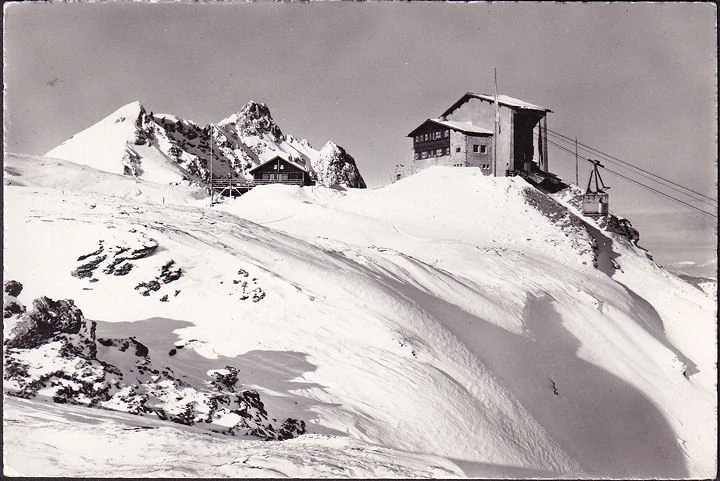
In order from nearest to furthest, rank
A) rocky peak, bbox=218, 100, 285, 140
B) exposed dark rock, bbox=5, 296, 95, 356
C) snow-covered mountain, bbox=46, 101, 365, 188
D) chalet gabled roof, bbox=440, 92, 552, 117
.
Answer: exposed dark rock, bbox=5, 296, 95, 356, chalet gabled roof, bbox=440, 92, 552, 117, snow-covered mountain, bbox=46, 101, 365, 188, rocky peak, bbox=218, 100, 285, 140

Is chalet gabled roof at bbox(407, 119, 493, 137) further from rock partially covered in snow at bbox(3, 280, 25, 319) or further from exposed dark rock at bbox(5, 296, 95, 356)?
rock partially covered in snow at bbox(3, 280, 25, 319)

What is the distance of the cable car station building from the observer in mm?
44250

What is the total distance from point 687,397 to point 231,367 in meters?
22.2

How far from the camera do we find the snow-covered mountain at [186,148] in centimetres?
8425

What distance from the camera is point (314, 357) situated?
1445 cm

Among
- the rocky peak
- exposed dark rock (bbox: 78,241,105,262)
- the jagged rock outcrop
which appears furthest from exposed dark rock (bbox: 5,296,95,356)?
the rocky peak

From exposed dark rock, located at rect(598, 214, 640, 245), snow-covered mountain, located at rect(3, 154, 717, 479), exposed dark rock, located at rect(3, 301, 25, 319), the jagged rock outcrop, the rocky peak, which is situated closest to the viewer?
snow-covered mountain, located at rect(3, 154, 717, 479)

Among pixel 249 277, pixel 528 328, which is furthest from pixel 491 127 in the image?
pixel 249 277

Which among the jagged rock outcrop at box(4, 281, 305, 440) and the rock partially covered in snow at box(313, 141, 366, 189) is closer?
the jagged rock outcrop at box(4, 281, 305, 440)

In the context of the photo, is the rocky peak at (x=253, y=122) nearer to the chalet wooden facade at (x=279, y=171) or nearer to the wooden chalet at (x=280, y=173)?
the wooden chalet at (x=280, y=173)

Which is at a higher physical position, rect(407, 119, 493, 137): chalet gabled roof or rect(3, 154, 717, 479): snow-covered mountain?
rect(407, 119, 493, 137): chalet gabled roof

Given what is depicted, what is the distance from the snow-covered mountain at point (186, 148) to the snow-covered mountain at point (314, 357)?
50653 mm

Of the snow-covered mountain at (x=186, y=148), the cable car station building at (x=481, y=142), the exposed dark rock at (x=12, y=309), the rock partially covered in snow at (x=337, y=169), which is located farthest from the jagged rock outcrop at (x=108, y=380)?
the rock partially covered in snow at (x=337, y=169)

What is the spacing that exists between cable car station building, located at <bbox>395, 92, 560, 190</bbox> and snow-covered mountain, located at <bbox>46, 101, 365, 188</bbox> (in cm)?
2680
